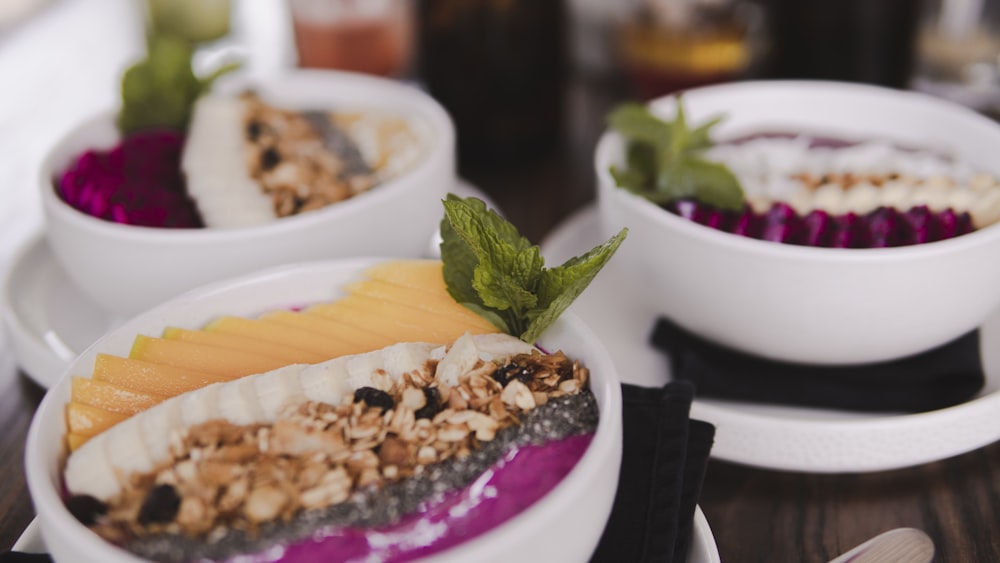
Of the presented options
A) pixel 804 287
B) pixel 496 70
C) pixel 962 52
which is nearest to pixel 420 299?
pixel 804 287

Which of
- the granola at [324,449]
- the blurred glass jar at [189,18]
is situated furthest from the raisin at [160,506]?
the blurred glass jar at [189,18]

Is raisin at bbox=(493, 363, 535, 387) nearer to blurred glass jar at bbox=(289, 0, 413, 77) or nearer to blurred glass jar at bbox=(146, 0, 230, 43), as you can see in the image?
blurred glass jar at bbox=(289, 0, 413, 77)

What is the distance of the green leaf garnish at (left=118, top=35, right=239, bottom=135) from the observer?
117 centimetres

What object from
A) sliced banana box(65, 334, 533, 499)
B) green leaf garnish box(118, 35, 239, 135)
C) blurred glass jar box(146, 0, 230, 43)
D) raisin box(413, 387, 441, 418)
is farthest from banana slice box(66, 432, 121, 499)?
blurred glass jar box(146, 0, 230, 43)

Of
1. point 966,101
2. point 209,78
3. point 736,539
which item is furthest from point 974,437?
point 209,78

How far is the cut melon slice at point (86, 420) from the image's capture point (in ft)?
2.16

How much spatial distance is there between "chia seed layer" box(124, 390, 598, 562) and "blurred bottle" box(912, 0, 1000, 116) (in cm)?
117

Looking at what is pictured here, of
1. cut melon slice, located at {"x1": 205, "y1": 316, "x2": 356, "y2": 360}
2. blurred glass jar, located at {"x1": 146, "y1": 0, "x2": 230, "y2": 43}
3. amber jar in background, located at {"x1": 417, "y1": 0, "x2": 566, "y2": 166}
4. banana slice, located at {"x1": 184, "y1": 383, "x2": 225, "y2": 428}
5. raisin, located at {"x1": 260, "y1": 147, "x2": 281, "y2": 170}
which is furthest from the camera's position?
blurred glass jar, located at {"x1": 146, "y1": 0, "x2": 230, "y2": 43}

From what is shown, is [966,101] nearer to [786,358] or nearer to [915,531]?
[786,358]

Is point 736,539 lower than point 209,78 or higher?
lower

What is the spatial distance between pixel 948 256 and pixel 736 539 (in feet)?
1.02

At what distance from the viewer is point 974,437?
82 centimetres

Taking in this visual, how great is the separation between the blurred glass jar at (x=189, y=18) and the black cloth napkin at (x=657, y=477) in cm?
134

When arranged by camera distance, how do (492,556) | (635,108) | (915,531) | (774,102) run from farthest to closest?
(774,102)
(635,108)
(915,531)
(492,556)
